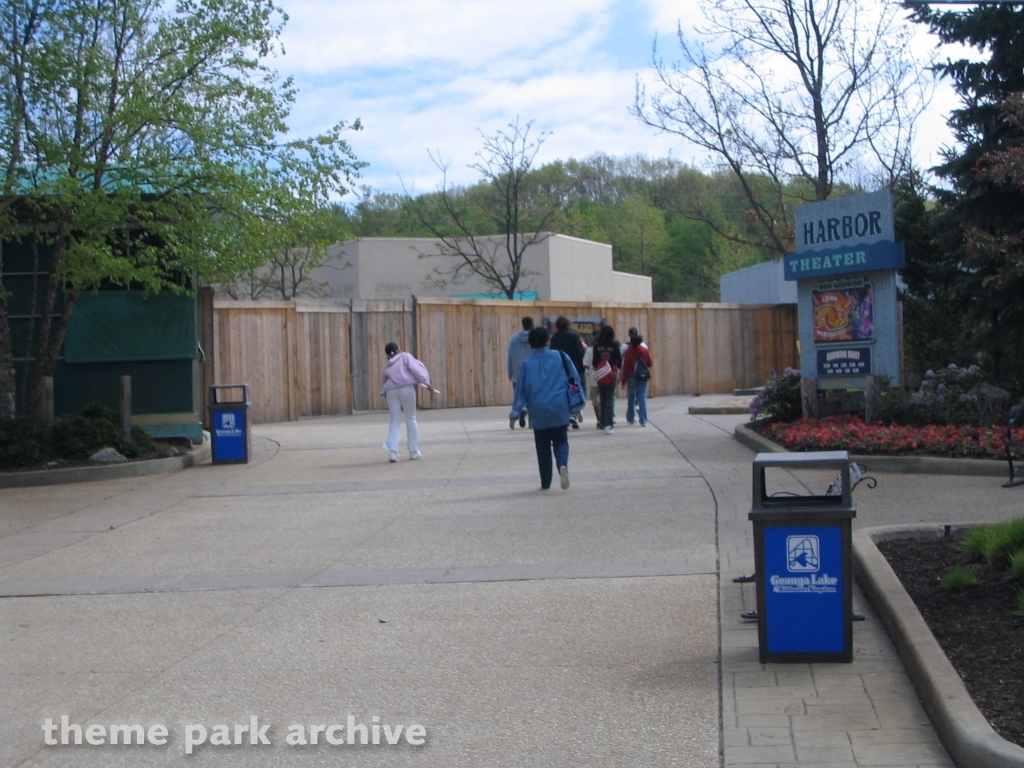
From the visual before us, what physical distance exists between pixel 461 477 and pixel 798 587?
803 centimetres

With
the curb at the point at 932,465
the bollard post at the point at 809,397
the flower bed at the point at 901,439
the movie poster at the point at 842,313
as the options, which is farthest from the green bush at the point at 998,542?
the bollard post at the point at 809,397

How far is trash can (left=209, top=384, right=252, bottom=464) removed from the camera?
1554cm

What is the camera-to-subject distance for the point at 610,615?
695cm

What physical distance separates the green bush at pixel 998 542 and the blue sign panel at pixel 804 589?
5.24ft

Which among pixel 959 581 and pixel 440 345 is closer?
pixel 959 581

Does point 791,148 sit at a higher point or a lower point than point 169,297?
higher

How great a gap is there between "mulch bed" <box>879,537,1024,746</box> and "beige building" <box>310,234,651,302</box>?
34333 millimetres

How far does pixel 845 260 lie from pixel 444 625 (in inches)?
383

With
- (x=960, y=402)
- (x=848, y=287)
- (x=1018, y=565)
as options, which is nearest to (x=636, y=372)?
(x=848, y=287)

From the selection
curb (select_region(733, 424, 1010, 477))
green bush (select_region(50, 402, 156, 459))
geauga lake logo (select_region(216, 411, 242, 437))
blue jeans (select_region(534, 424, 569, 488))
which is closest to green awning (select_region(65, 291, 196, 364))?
green bush (select_region(50, 402, 156, 459))

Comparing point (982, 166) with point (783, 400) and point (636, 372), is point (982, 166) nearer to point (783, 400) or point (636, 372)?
point (783, 400)

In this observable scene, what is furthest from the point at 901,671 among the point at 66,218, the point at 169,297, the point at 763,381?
the point at 763,381

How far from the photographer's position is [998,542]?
6.72m

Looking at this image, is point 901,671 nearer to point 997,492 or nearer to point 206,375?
point 997,492
